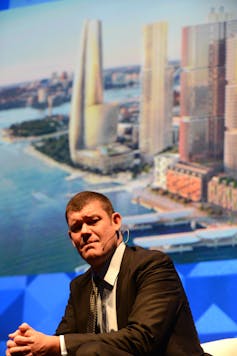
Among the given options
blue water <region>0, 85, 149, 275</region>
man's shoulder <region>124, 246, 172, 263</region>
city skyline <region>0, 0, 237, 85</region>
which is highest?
city skyline <region>0, 0, 237, 85</region>

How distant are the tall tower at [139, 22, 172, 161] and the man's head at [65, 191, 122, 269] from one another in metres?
1.76

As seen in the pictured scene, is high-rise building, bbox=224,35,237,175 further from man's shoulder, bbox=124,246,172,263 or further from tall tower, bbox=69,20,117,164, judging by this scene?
man's shoulder, bbox=124,246,172,263

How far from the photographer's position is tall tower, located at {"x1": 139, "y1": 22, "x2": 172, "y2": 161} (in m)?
3.18

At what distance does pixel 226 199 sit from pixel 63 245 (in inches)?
36.9

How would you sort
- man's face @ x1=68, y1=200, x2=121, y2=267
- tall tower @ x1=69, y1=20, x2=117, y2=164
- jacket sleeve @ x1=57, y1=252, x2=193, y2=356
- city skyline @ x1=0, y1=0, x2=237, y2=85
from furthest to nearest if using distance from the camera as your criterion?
1. tall tower @ x1=69, y1=20, x2=117, y2=164
2. city skyline @ x1=0, y1=0, x2=237, y2=85
3. man's face @ x1=68, y1=200, x2=121, y2=267
4. jacket sleeve @ x1=57, y1=252, x2=193, y2=356

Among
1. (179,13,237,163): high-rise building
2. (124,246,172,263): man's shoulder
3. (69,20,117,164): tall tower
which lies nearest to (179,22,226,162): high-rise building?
(179,13,237,163): high-rise building

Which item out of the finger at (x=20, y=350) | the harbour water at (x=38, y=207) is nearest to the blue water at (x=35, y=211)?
the harbour water at (x=38, y=207)

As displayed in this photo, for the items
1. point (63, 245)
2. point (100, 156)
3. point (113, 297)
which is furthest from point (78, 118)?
point (113, 297)

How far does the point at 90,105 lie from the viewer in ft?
11.0

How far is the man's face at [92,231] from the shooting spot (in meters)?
1.47

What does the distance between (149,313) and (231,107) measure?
6.10 ft

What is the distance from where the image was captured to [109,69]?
130 inches

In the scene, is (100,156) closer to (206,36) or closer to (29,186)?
(29,186)

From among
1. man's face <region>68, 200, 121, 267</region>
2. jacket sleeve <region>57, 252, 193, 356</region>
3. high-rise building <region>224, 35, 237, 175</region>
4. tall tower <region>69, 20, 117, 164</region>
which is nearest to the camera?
jacket sleeve <region>57, 252, 193, 356</region>
